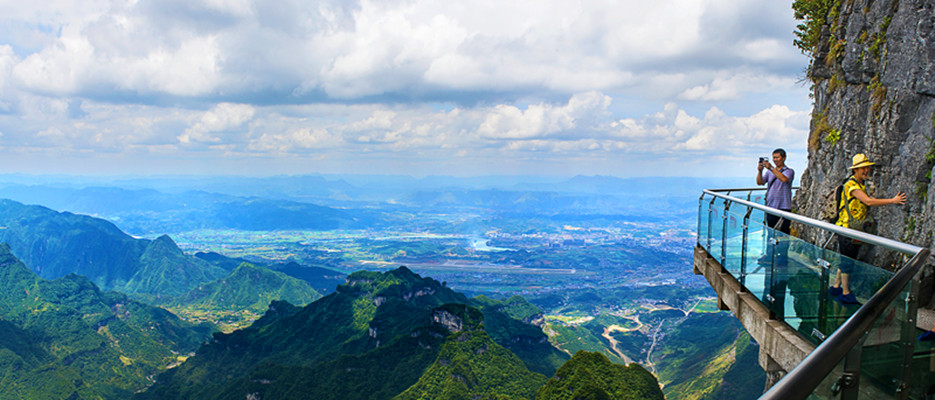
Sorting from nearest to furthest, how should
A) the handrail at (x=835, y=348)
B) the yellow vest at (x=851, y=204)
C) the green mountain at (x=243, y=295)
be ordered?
1. the handrail at (x=835, y=348)
2. the yellow vest at (x=851, y=204)
3. the green mountain at (x=243, y=295)

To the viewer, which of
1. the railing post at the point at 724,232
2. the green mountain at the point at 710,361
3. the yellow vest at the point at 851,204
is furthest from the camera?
the green mountain at the point at 710,361

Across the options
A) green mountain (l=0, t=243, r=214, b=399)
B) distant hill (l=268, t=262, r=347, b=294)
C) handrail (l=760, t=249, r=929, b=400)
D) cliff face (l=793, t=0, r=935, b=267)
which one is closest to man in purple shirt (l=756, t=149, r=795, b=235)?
cliff face (l=793, t=0, r=935, b=267)

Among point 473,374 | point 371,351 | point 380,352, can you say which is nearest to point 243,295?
point 371,351

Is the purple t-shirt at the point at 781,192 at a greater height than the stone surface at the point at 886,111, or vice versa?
the stone surface at the point at 886,111

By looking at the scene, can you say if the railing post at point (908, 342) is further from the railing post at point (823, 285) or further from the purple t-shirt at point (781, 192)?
the purple t-shirt at point (781, 192)

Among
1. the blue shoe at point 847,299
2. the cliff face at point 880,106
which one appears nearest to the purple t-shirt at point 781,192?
the cliff face at point 880,106

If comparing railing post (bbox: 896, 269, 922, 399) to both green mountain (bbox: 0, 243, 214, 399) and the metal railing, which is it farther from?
green mountain (bbox: 0, 243, 214, 399)
